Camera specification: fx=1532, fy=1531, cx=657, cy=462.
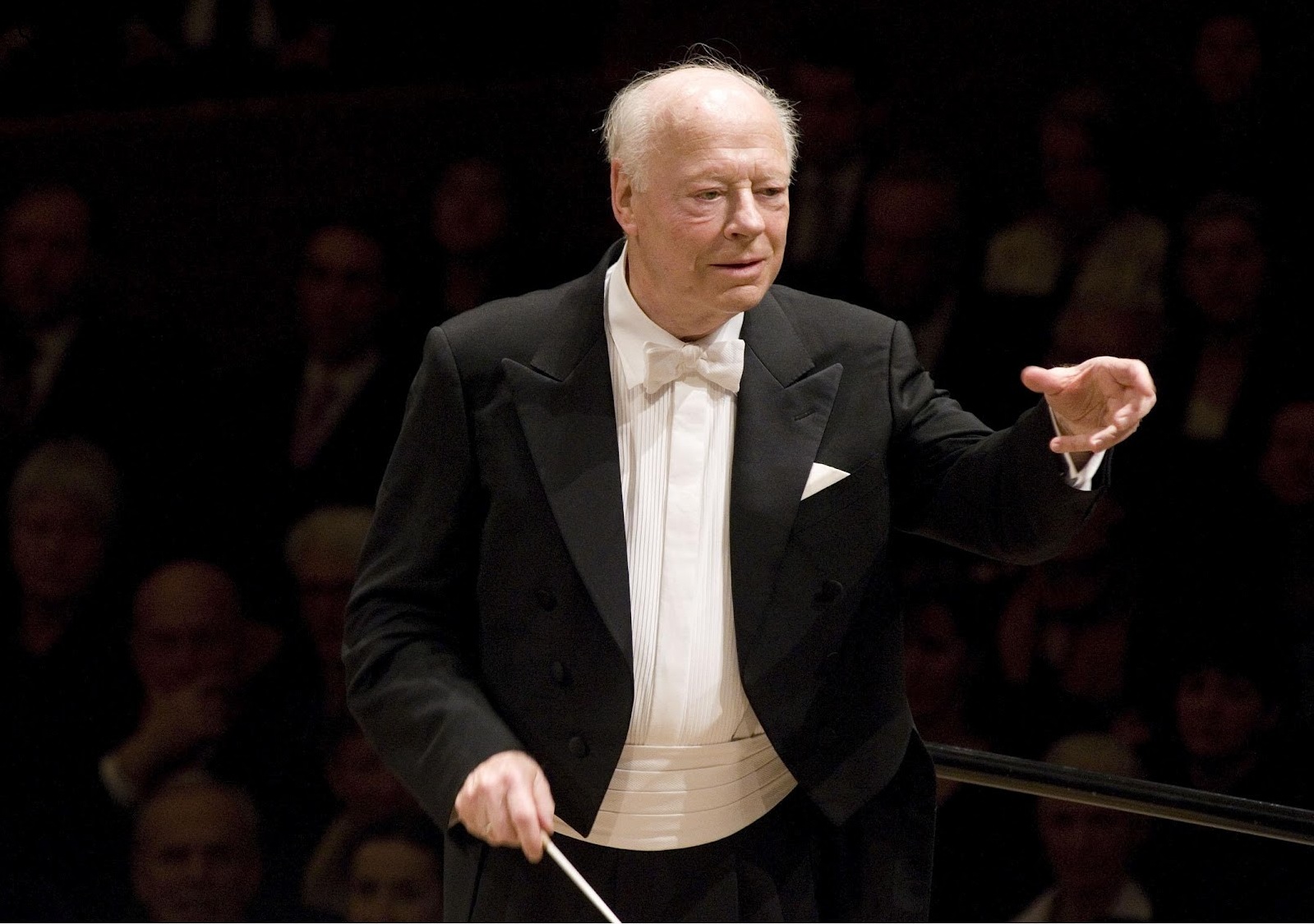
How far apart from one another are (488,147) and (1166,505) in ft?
4.61

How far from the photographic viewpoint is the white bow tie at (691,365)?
152 cm

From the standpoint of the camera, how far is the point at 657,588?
149 centimetres

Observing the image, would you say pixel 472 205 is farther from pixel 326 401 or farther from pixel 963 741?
pixel 963 741

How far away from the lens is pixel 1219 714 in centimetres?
270

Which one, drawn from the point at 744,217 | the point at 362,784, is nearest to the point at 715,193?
the point at 744,217

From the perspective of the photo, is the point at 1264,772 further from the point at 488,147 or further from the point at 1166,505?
the point at 488,147

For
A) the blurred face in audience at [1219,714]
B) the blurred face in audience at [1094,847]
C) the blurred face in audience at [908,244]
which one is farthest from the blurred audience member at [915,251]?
the blurred face in audience at [1094,847]

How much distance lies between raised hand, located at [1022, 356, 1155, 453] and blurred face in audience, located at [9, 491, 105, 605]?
220 cm

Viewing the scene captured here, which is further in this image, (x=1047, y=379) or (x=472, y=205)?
(x=472, y=205)

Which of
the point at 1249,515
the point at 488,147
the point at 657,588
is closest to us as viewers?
the point at 657,588

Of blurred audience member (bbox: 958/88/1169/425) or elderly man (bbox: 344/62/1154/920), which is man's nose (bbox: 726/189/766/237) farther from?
blurred audience member (bbox: 958/88/1169/425)

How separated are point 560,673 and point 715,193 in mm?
485

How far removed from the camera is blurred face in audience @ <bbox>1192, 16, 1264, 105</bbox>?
262cm

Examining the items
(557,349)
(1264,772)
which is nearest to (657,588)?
(557,349)
